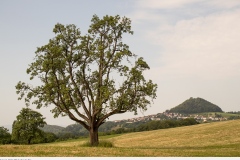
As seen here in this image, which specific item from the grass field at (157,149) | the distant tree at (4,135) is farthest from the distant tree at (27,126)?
the grass field at (157,149)

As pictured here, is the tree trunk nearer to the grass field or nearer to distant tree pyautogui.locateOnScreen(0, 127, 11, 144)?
the grass field

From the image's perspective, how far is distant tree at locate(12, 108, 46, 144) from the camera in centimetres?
8519

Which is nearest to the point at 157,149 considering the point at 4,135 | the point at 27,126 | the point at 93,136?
the point at 93,136

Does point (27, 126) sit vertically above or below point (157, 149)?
above

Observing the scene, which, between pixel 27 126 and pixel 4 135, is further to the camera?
pixel 4 135

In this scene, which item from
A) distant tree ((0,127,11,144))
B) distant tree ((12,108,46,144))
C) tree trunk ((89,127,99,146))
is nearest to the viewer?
tree trunk ((89,127,99,146))

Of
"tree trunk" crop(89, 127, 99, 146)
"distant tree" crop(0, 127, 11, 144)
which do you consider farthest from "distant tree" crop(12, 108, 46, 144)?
"tree trunk" crop(89, 127, 99, 146)

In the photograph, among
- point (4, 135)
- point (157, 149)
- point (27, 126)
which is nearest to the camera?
point (157, 149)

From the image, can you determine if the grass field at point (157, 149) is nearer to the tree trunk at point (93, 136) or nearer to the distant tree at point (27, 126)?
the tree trunk at point (93, 136)

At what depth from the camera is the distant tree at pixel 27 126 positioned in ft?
279

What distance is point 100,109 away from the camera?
121ft

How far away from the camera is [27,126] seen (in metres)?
86.2

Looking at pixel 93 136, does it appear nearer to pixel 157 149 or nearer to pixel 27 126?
pixel 157 149

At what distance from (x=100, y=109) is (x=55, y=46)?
31.5 ft
